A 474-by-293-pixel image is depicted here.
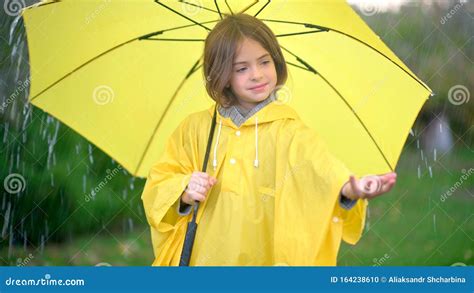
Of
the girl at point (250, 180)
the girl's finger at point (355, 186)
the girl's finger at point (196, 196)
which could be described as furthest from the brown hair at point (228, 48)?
the girl's finger at point (355, 186)

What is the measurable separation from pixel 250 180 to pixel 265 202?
0.11 metres

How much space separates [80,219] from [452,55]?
2125 millimetres

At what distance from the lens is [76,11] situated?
4141 millimetres

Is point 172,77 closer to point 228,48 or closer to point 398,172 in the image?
point 228,48

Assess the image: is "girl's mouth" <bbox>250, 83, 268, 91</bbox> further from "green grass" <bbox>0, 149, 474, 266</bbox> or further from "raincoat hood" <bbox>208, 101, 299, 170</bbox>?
"green grass" <bbox>0, 149, 474, 266</bbox>

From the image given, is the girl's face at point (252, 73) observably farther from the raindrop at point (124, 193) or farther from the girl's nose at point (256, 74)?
the raindrop at point (124, 193)

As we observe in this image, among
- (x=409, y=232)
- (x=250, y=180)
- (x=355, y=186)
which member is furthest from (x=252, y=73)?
(x=409, y=232)

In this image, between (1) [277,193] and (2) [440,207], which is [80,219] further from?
(2) [440,207]

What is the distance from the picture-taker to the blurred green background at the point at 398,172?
4574 millimetres

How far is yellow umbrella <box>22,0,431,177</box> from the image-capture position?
3961mm

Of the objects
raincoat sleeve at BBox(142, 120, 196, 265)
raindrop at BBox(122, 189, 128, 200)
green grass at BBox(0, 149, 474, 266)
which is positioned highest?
raincoat sleeve at BBox(142, 120, 196, 265)

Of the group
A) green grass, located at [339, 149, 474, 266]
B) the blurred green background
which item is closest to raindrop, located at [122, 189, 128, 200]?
the blurred green background

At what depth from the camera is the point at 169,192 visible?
3.67 metres

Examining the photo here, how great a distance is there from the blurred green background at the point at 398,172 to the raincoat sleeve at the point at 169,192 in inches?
35.3
